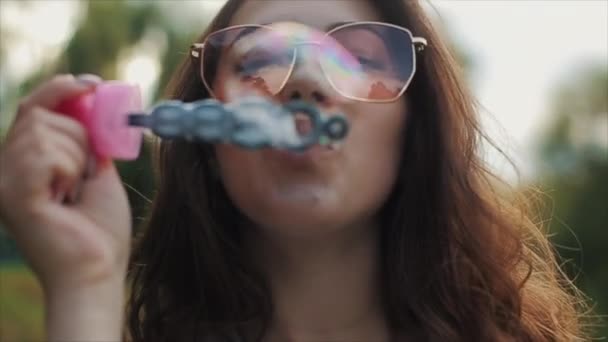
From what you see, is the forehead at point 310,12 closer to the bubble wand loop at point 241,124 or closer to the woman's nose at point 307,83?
the woman's nose at point 307,83

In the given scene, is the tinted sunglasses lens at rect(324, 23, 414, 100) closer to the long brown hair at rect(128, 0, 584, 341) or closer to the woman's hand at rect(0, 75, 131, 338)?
the long brown hair at rect(128, 0, 584, 341)

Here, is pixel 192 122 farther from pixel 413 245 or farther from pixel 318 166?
pixel 413 245

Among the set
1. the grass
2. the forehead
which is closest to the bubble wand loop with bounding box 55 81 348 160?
the forehead

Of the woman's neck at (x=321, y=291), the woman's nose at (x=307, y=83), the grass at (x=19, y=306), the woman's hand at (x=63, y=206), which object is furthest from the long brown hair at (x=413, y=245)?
the grass at (x=19, y=306)

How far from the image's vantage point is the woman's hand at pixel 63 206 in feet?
3.33

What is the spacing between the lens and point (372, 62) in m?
1.24

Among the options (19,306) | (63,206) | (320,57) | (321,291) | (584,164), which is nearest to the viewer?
(63,206)

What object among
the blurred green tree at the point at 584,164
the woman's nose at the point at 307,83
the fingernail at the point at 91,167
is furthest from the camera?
the blurred green tree at the point at 584,164

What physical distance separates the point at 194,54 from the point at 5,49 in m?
8.67

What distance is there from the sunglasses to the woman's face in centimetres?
2

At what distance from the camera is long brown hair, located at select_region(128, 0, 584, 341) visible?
137cm

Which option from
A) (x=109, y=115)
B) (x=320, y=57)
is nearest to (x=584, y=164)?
(x=320, y=57)

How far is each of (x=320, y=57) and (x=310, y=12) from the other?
0.30 feet

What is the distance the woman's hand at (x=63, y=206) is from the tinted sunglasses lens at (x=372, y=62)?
286mm
